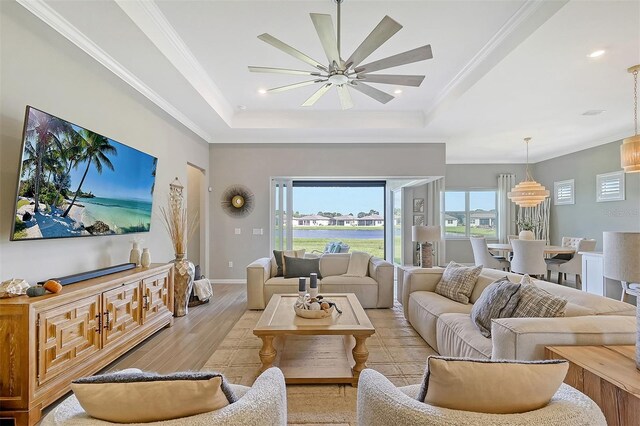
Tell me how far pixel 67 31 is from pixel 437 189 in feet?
20.0

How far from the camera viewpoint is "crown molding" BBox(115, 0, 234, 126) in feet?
8.13

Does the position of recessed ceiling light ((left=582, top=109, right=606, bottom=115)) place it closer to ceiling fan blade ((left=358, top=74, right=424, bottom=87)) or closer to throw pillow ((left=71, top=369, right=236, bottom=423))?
ceiling fan blade ((left=358, top=74, right=424, bottom=87))

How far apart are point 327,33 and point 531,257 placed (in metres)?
4.35

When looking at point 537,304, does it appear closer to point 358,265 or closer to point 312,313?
point 312,313

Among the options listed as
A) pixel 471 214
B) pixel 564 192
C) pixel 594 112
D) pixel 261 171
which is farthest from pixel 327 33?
pixel 564 192

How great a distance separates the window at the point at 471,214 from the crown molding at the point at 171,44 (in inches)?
259

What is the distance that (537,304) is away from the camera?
2.10m

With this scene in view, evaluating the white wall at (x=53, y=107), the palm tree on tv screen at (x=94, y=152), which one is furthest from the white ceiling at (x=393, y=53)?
the palm tree on tv screen at (x=94, y=152)

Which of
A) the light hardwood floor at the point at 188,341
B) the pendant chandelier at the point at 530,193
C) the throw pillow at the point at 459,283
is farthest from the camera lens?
the pendant chandelier at the point at 530,193

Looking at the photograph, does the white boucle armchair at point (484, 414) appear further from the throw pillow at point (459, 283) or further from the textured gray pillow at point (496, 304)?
the throw pillow at point (459, 283)

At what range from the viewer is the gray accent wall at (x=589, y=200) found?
5.54m

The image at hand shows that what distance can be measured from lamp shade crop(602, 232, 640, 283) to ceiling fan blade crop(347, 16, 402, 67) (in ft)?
5.64

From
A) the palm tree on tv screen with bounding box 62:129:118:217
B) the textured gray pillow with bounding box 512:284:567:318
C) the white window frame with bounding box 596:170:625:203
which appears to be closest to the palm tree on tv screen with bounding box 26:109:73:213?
the palm tree on tv screen with bounding box 62:129:118:217

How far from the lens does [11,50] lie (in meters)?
2.21
